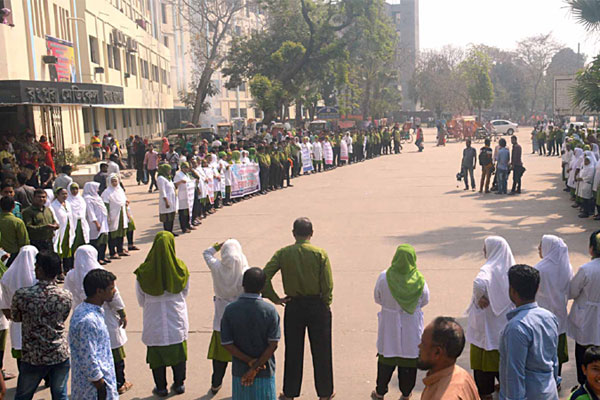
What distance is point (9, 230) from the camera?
786 cm

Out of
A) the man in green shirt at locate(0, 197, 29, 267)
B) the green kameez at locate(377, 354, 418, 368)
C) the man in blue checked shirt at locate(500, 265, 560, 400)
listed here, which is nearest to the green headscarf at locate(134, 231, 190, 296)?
the green kameez at locate(377, 354, 418, 368)

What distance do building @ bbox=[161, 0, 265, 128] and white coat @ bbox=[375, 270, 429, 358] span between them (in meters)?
47.0

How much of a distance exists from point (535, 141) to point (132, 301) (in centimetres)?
2881

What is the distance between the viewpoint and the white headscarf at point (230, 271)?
5.56m

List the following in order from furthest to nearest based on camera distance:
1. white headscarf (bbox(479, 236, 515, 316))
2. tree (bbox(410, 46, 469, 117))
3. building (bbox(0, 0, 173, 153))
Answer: tree (bbox(410, 46, 469, 117)), building (bbox(0, 0, 173, 153)), white headscarf (bbox(479, 236, 515, 316))

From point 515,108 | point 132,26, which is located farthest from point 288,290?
point 515,108

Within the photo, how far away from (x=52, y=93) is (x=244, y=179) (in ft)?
20.3

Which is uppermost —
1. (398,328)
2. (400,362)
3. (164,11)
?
(164,11)

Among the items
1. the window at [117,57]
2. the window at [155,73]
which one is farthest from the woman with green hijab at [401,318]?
the window at [155,73]

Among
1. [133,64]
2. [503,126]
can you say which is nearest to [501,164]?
[133,64]

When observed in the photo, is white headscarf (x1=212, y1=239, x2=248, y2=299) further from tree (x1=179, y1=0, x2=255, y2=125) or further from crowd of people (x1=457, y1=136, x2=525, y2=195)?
tree (x1=179, y1=0, x2=255, y2=125)

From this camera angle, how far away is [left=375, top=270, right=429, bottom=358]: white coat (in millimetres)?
5402

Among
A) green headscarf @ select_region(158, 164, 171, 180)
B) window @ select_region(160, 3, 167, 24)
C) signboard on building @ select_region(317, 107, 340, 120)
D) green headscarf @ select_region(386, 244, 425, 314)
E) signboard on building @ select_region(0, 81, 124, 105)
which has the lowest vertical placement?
green headscarf @ select_region(386, 244, 425, 314)

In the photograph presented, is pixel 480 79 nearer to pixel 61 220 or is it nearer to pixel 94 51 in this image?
pixel 94 51
